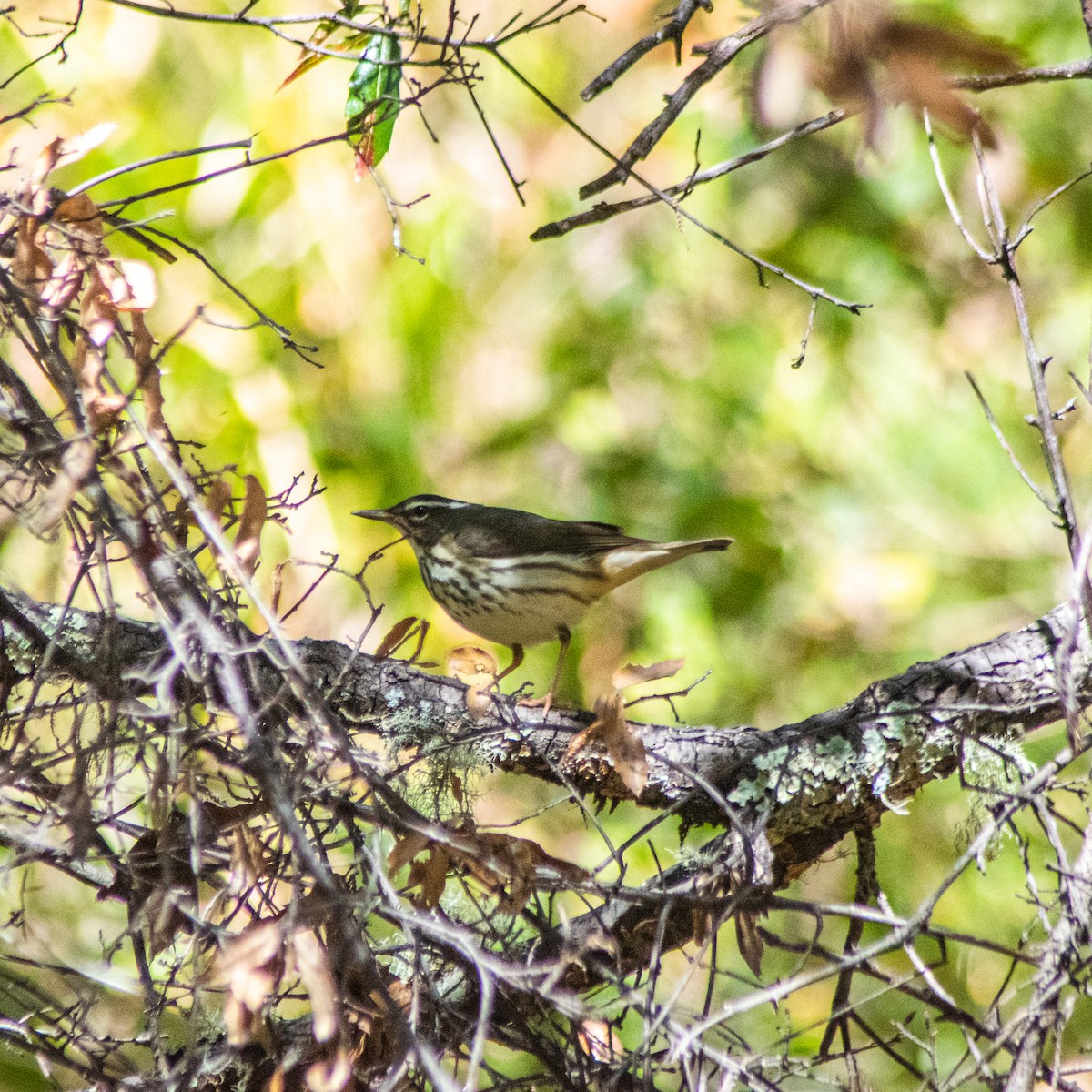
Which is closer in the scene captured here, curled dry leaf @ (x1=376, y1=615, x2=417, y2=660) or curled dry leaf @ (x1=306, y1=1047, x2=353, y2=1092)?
curled dry leaf @ (x1=306, y1=1047, x2=353, y2=1092)

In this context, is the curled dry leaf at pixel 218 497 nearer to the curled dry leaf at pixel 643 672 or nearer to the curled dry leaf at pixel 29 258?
the curled dry leaf at pixel 29 258

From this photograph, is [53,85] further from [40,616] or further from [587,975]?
[587,975]

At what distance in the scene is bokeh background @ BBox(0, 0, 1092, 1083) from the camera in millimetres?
4949

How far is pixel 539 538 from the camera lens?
13.8ft

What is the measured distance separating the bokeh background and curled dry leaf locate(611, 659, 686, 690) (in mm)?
2612

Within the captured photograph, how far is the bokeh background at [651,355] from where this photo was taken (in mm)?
4949

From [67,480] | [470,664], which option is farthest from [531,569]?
[67,480]

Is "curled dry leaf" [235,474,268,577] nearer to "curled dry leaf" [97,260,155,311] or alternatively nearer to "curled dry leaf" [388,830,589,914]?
"curled dry leaf" [97,260,155,311]

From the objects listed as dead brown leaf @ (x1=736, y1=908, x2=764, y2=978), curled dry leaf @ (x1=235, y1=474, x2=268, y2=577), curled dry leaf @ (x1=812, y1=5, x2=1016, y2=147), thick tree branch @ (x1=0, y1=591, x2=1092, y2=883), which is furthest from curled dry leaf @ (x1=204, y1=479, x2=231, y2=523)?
curled dry leaf @ (x1=812, y1=5, x2=1016, y2=147)

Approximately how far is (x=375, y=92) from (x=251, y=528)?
34.9 inches

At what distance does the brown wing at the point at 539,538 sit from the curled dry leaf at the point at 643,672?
1818mm

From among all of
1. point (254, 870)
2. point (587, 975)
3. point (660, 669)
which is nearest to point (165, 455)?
point (254, 870)

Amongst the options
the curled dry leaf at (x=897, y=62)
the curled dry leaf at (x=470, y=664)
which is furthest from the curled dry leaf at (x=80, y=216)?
the curled dry leaf at (x=897, y=62)

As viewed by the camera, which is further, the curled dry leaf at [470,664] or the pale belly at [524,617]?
the pale belly at [524,617]
